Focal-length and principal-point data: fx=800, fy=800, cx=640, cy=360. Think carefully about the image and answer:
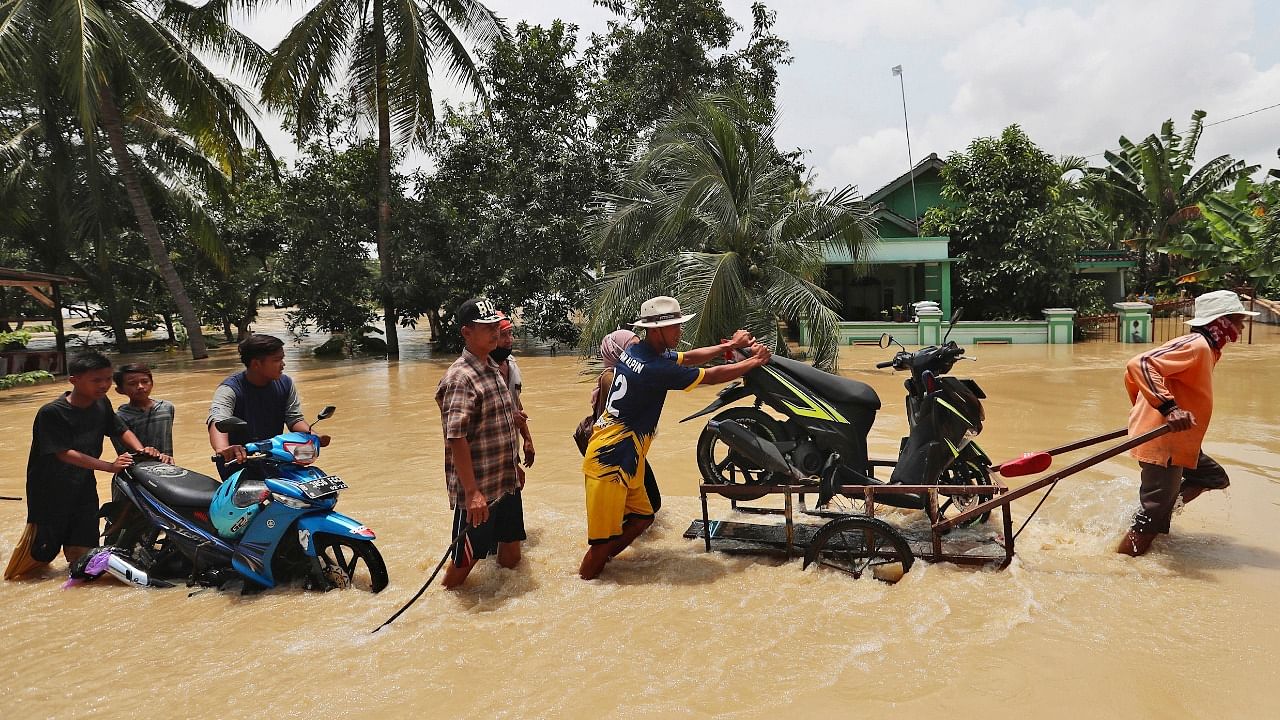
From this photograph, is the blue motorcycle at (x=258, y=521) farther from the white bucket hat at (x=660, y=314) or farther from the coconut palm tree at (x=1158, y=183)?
the coconut palm tree at (x=1158, y=183)

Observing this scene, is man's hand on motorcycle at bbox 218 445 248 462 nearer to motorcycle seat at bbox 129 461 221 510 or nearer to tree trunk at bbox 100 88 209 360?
motorcycle seat at bbox 129 461 221 510

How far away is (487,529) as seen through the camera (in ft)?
14.2

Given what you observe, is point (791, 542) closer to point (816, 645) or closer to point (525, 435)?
point (816, 645)

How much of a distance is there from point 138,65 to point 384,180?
5.76 m

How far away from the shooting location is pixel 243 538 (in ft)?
14.0

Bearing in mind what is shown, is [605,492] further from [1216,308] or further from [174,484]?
[1216,308]

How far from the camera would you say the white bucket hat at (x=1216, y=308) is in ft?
14.1

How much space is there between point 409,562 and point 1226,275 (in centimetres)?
2640

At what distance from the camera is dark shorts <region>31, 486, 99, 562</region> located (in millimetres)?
4668

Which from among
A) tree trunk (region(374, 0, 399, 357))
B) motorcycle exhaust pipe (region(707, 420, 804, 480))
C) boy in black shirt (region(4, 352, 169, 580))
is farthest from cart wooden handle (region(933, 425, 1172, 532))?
tree trunk (region(374, 0, 399, 357))

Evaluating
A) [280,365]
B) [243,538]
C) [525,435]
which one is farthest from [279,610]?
[525,435]

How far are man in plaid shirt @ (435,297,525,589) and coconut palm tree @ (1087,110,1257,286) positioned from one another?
27.8 m

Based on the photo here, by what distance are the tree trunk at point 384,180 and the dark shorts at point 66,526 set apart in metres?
16.0

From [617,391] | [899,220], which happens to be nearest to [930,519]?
[617,391]
